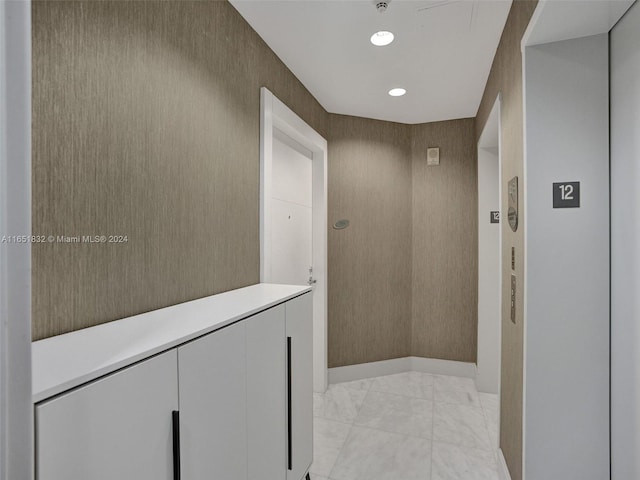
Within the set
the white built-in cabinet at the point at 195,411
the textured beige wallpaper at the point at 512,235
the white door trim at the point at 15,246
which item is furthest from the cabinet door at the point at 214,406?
the textured beige wallpaper at the point at 512,235

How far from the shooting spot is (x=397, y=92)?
2.81m

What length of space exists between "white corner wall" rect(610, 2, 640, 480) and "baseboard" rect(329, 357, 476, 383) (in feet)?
7.00

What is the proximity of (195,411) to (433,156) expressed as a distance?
319 cm

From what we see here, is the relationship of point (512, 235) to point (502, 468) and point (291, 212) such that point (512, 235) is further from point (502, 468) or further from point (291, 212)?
point (291, 212)

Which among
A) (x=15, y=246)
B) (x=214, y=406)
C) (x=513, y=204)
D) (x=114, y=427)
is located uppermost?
(x=513, y=204)

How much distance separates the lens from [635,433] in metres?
1.22

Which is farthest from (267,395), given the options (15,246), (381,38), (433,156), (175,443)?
(433,156)

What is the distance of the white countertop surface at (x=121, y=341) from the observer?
67cm

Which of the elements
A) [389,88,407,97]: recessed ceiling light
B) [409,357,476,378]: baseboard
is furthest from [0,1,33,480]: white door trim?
[409,357,476,378]: baseboard

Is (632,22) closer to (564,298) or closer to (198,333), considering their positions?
(564,298)

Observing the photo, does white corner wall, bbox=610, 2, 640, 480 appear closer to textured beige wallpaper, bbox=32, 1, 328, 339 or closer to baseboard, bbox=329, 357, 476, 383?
textured beige wallpaper, bbox=32, 1, 328, 339

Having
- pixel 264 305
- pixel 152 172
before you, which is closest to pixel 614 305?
pixel 264 305

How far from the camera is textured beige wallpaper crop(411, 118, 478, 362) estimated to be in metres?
3.42

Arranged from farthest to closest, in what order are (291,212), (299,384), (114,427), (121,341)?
(291,212)
(299,384)
(121,341)
(114,427)
